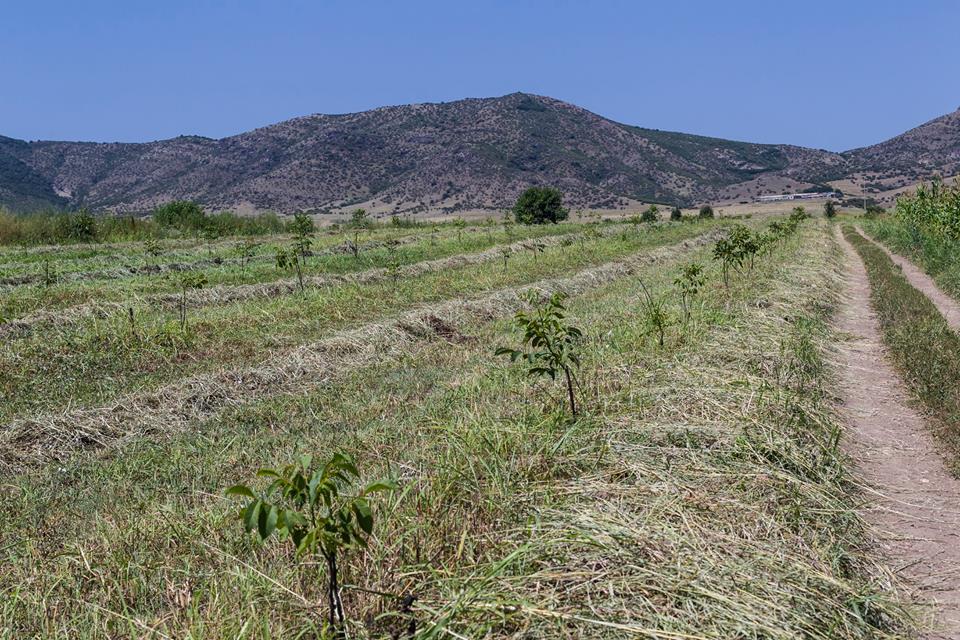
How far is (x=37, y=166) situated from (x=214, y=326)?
129751mm

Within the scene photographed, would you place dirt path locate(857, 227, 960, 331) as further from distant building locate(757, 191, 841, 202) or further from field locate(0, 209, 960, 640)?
distant building locate(757, 191, 841, 202)

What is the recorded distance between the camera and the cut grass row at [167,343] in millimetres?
8172

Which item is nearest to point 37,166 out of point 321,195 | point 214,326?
point 321,195

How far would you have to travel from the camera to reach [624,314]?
10.5m

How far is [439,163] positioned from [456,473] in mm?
107166

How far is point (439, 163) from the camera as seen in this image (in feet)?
354

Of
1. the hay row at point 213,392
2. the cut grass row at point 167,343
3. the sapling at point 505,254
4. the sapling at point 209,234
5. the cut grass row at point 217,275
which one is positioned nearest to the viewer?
the hay row at point 213,392

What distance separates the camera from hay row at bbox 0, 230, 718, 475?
6355 mm

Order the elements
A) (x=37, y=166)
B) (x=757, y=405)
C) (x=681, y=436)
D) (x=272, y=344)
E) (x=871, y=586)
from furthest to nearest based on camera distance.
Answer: (x=37, y=166) → (x=272, y=344) → (x=757, y=405) → (x=681, y=436) → (x=871, y=586)

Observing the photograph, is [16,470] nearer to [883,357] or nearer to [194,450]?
[194,450]

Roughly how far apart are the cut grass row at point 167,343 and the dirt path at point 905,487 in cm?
703

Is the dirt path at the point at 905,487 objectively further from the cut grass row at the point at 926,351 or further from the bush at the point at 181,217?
the bush at the point at 181,217

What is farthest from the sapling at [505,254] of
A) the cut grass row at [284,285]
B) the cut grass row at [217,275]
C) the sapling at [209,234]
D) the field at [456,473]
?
the sapling at [209,234]

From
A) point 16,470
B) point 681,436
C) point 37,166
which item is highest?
point 37,166
